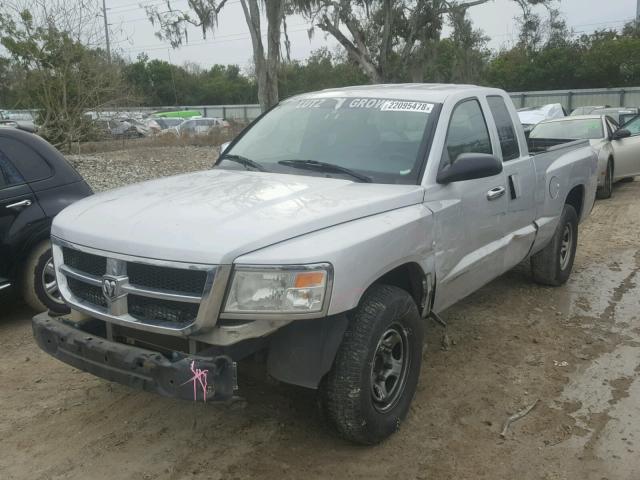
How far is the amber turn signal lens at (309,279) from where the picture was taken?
2.74m

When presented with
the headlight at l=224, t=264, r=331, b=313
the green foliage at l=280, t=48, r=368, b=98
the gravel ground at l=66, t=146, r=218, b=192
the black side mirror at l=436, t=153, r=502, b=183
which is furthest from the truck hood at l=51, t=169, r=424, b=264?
the green foliage at l=280, t=48, r=368, b=98

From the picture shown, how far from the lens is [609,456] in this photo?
3.27m

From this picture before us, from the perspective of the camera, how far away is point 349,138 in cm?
408

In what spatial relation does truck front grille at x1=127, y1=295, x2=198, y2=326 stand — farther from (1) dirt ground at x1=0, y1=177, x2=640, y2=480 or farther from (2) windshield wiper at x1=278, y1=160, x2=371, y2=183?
(2) windshield wiper at x1=278, y1=160, x2=371, y2=183

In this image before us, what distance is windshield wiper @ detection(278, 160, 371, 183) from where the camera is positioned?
3.78 meters

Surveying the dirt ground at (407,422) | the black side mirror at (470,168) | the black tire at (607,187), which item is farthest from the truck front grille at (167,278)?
the black tire at (607,187)

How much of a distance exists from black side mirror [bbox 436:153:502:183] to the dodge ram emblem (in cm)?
195

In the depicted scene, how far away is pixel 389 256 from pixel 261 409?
129 cm

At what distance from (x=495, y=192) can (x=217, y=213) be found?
222 cm

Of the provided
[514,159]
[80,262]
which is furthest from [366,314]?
[514,159]

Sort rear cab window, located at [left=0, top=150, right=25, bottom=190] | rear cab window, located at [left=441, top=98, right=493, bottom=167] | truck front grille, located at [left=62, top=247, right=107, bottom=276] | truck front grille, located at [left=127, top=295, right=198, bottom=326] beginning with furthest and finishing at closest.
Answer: rear cab window, located at [left=0, top=150, right=25, bottom=190]
rear cab window, located at [left=441, top=98, right=493, bottom=167]
truck front grille, located at [left=62, top=247, right=107, bottom=276]
truck front grille, located at [left=127, top=295, right=198, bottom=326]

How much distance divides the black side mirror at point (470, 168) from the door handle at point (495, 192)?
61 cm

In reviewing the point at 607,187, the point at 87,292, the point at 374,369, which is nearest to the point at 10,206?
the point at 87,292

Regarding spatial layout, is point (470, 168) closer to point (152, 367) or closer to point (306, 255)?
point (306, 255)
